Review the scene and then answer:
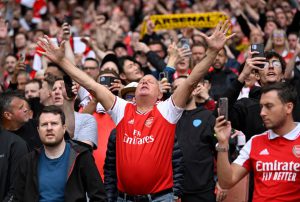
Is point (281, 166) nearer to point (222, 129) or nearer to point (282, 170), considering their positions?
point (282, 170)

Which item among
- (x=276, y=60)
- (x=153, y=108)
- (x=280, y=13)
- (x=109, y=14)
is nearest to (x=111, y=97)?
(x=153, y=108)

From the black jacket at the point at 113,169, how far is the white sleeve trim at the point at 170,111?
0.46 meters

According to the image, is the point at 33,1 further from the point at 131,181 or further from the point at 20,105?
the point at 131,181

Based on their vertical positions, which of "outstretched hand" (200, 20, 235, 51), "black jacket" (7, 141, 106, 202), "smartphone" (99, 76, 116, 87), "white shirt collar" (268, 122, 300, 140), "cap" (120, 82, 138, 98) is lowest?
"black jacket" (7, 141, 106, 202)

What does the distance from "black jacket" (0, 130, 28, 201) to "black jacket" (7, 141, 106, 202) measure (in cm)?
81

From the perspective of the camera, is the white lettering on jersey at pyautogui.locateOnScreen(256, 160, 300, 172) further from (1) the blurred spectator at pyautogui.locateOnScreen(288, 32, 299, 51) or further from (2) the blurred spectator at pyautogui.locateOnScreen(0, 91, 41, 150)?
(1) the blurred spectator at pyautogui.locateOnScreen(288, 32, 299, 51)

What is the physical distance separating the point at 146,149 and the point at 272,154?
4.51ft

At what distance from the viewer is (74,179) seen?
290 inches

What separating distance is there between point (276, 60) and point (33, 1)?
10103mm

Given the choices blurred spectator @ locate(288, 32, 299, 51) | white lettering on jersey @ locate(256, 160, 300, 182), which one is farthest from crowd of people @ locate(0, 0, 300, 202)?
blurred spectator @ locate(288, 32, 299, 51)

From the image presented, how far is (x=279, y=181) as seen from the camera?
22.2ft

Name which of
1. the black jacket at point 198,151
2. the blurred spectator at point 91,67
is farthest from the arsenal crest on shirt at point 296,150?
the blurred spectator at point 91,67

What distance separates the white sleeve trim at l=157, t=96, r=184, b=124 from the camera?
782cm

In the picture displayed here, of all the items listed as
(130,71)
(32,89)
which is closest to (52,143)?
(130,71)
